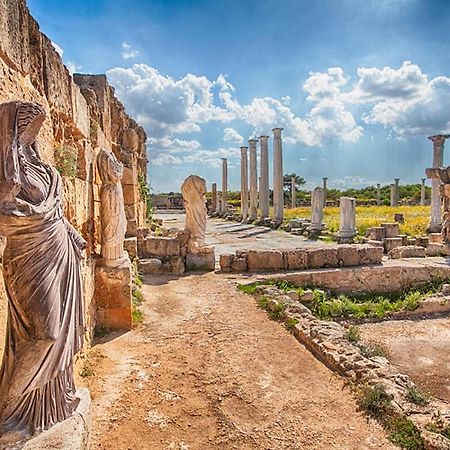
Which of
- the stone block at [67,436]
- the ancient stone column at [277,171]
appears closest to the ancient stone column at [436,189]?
the ancient stone column at [277,171]

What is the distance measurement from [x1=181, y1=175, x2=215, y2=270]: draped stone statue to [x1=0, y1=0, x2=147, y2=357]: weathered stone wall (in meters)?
3.35

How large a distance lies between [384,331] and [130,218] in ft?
22.5

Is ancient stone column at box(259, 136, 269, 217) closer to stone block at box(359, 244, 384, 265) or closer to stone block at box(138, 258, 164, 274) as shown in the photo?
stone block at box(359, 244, 384, 265)

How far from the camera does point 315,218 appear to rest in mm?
18375

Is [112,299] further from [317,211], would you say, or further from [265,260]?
[317,211]

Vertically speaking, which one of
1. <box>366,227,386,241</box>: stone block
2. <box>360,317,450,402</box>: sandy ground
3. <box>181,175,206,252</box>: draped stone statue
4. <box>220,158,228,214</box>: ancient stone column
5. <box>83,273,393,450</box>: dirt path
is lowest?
<box>360,317,450,402</box>: sandy ground

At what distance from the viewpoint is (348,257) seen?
10.6m

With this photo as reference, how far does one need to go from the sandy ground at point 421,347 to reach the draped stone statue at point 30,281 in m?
4.59

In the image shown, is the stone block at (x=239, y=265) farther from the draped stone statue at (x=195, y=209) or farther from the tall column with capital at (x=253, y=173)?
the tall column with capital at (x=253, y=173)

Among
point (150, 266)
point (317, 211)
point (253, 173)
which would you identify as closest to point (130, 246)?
point (150, 266)

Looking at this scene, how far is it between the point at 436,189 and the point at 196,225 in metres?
13.9

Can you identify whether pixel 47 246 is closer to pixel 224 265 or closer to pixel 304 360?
pixel 304 360

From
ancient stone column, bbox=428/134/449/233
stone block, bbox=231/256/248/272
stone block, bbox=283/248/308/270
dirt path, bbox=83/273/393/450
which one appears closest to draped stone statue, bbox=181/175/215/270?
stone block, bbox=231/256/248/272

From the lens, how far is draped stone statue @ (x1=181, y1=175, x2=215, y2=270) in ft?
34.9
